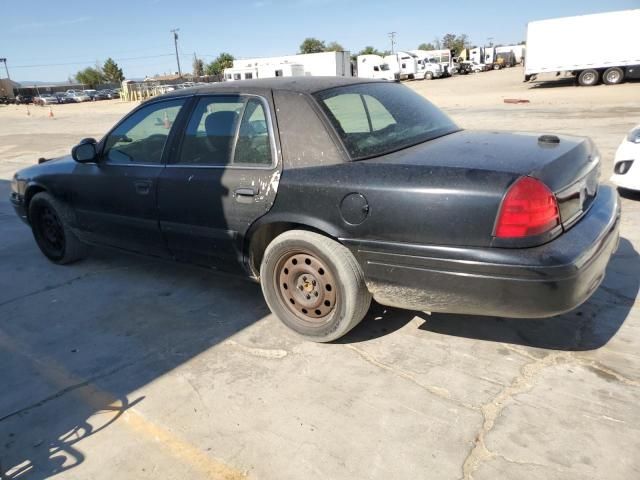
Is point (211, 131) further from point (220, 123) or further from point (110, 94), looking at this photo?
point (110, 94)

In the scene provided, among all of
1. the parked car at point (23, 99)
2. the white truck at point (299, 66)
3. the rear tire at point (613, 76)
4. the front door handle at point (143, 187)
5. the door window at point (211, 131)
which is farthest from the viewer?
the parked car at point (23, 99)

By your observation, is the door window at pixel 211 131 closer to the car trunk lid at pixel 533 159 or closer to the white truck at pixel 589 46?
the car trunk lid at pixel 533 159

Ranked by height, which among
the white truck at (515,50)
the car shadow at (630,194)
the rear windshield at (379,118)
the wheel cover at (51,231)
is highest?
the white truck at (515,50)

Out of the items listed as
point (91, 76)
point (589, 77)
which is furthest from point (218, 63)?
point (589, 77)

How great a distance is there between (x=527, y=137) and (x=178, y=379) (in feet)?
8.61

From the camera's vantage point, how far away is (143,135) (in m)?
4.05

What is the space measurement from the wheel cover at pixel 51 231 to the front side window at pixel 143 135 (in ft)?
3.57

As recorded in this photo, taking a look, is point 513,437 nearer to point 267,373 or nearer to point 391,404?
point 391,404

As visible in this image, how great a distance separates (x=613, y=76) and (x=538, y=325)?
2702cm

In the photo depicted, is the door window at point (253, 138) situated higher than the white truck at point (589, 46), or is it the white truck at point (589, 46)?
the white truck at point (589, 46)

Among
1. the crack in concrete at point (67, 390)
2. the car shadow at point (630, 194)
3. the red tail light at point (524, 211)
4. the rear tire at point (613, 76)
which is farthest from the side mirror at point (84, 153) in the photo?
the rear tire at point (613, 76)

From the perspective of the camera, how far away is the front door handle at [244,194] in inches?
125

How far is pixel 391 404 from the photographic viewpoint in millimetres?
2584

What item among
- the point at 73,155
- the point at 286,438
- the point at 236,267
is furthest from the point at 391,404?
the point at 73,155
